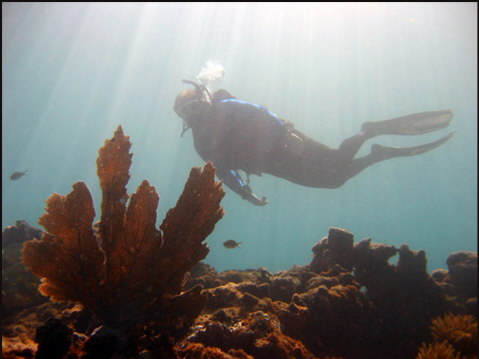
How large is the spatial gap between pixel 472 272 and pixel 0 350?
7.61m

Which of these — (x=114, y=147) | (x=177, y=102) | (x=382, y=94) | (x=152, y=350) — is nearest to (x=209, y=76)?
(x=177, y=102)

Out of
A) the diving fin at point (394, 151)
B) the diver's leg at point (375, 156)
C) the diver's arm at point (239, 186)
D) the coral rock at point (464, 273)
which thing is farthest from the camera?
the diving fin at point (394, 151)

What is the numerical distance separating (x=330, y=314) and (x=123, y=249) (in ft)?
9.97

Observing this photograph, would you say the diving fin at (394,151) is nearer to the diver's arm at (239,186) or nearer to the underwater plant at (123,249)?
the diver's arm at (239,186)

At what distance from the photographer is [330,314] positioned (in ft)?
12.4

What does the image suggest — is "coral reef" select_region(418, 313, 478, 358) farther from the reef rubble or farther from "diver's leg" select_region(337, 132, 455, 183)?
"diver's leg" select_region(337, 132, 455, 183)

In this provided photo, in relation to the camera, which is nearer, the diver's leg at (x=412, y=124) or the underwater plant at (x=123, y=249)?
the underwater plant at (x=123, y=249)

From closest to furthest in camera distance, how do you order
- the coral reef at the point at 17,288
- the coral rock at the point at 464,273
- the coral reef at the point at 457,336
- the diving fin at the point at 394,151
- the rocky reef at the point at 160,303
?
the rocky reef at the point at 160,303, the coral reef at the point at 457,336, the coral reef at the point at 17,288, the coral rock at the point at 464,273, the diving fin at the point at 394,151

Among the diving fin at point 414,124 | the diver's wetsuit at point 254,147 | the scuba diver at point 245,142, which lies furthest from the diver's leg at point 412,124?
the scuba diver at point 245,142

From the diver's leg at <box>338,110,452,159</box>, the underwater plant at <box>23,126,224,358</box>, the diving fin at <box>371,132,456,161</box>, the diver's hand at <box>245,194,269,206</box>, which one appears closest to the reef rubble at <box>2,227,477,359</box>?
the underwater plant at <box>23,126,224,358</box>

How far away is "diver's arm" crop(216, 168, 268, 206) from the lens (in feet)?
21.4

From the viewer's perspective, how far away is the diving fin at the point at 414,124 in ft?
31.3

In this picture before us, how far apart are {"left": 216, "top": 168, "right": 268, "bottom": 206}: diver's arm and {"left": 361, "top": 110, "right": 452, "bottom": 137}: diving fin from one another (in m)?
5.46

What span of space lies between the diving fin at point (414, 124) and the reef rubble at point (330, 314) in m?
5.14
